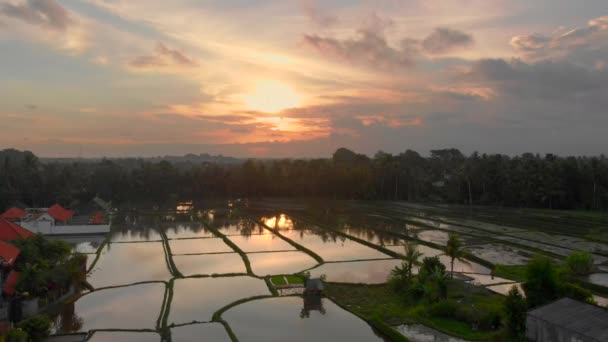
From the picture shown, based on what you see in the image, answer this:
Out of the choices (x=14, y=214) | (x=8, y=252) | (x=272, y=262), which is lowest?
(x=272, y=262)

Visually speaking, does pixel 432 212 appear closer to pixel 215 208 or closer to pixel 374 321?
pixel 215 208

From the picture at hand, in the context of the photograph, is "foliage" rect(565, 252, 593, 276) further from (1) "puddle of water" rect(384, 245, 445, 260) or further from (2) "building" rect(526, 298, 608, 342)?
(2) "building" rect(526, 298, 608, 342)

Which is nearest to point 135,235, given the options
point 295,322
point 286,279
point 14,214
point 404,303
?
point 14,214

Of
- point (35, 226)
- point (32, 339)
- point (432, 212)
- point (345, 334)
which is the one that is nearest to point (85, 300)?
point (32, 339)

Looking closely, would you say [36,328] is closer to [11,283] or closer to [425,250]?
[11,283]

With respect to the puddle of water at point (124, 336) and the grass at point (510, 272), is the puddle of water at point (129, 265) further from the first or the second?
the grass at point (510, 272)

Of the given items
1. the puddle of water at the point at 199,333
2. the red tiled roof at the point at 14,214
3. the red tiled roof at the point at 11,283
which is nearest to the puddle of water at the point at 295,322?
the puddle of water at the point at 199,333
